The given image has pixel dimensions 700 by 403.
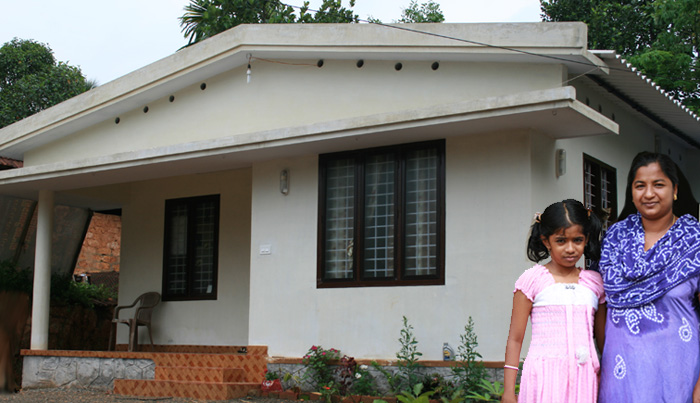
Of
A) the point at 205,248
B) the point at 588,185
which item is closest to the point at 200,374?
the point at 205,248

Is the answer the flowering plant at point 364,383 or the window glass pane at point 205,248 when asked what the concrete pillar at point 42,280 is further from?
the flowering plant at point 364,383

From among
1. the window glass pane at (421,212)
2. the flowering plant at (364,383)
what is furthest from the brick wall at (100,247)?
the window glass pane at (421,212)

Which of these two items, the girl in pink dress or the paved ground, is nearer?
the girl in pink dress

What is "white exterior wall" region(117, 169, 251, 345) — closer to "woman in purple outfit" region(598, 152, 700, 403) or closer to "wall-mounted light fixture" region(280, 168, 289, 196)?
"wall-mounted light fixture" region(280, 168, 289, 196)

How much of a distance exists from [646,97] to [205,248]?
20.9 feet

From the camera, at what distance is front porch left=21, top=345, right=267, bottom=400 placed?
8.79m

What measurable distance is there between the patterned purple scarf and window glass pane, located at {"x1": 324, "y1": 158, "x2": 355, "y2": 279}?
18.0ft

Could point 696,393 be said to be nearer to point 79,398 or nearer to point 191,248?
point 79,398

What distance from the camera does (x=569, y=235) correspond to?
3471mm

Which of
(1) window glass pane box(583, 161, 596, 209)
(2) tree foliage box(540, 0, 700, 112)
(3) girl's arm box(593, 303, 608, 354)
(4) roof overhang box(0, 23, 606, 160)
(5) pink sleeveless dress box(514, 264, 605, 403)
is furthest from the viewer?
(2) tree foliage box(540, 0, 700, 112)

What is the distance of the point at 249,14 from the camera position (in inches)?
907

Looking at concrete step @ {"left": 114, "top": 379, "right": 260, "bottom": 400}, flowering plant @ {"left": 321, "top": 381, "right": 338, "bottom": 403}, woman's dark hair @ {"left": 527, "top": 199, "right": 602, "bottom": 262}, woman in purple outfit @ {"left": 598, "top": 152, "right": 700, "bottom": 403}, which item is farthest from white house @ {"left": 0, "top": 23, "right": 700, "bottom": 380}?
woman in purple outfit @ {"left": 598, "top": 152, "right": 700, "bottom": 403}

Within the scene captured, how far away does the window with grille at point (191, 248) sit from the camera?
457 inches

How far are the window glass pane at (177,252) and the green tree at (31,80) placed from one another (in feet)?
48.5
